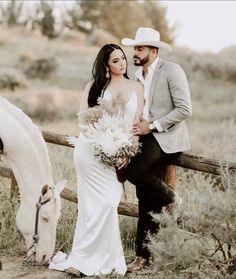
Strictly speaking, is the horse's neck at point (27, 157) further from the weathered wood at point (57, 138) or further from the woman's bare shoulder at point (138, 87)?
the weathered wood at point (57, 138)

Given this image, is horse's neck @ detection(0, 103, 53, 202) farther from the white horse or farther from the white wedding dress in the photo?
the white wedding dress

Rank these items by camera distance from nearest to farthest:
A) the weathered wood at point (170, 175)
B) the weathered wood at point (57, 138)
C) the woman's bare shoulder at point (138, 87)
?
the woman's bare shoulder at point (138, 87) → the weathered wood at point (170, 175) → the weathered wood at point (57, 138)

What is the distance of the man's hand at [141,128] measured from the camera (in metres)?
5.23

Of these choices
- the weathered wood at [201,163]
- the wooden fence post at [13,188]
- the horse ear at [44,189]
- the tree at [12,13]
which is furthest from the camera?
the tree at [12,13]

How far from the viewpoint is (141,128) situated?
523 centimetres

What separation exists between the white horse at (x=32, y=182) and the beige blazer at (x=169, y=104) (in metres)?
0.91

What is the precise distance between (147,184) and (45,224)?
877 mm

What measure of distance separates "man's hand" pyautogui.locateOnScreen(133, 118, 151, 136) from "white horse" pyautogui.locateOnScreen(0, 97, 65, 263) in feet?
2.37

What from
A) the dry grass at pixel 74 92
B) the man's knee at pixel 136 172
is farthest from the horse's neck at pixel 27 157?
the dry grass at pixel 74 92

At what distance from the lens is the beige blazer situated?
520 cm

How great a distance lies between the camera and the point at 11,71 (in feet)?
84.8

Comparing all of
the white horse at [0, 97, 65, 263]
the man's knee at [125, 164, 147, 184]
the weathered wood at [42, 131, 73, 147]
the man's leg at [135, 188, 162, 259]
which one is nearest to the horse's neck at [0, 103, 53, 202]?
the white horse at [0, 97, 65, 263]

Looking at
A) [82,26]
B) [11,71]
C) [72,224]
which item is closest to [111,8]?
[82,26]

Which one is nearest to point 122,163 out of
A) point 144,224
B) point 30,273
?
point 144,224
